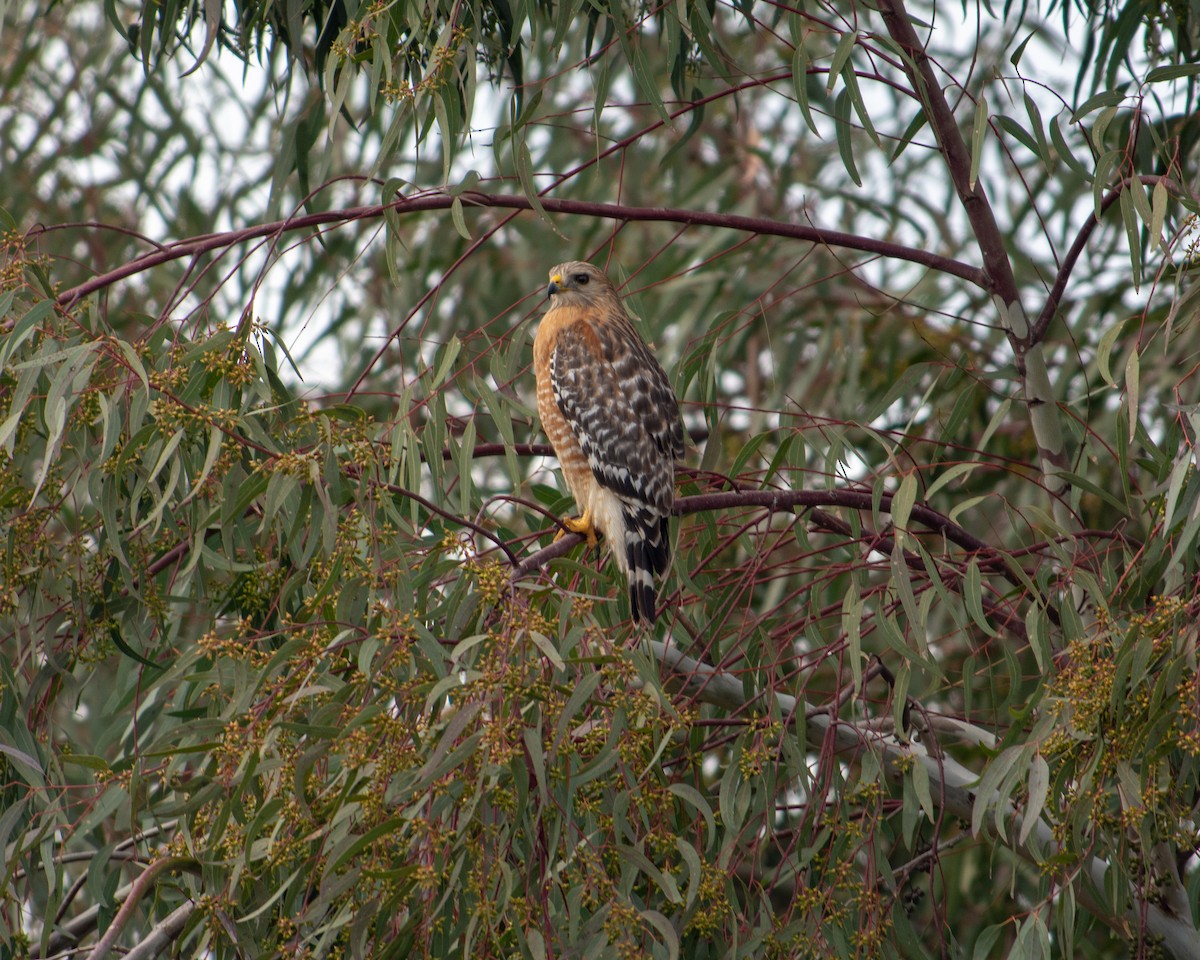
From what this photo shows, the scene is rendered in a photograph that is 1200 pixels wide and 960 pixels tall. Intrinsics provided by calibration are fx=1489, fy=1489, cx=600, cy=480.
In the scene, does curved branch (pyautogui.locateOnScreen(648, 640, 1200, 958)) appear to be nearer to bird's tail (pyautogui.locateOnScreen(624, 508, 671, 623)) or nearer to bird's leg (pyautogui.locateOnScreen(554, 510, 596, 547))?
bird's tail (pyautogui.locateOnScreen(624, 508, 671, 623))

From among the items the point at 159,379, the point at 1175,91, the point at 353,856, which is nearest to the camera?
the point at 353,856

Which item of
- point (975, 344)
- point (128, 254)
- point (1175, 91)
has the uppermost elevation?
point (128, 254)

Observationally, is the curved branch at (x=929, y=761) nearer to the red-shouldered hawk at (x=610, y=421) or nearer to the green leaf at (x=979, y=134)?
the red-shouldered hawk at (x=610, y=421)

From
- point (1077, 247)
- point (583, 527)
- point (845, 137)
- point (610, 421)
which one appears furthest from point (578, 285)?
point (1077, 247)

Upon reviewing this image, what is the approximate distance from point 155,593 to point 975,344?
4.19 metres

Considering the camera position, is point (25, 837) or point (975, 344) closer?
point (25, 837)

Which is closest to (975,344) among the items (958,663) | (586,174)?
(958,663)

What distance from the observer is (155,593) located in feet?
8.40

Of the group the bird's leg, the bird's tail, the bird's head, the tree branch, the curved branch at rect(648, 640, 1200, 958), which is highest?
the bird's head

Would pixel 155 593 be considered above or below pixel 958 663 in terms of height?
below

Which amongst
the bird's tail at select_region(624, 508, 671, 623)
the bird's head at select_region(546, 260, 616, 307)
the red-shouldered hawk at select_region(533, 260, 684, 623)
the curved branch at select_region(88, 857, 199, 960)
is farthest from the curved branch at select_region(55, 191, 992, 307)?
the bird's head at select_region(546, 260, 616, 307)

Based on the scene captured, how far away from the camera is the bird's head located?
14.3ft

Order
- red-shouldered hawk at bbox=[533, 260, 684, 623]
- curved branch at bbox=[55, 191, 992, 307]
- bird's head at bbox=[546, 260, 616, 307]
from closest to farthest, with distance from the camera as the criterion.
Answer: curved branch at bbox=[55, 191, 992, 307]
red-shouldered hawk at bbox=[533, 260, 684, 623]
bird's head at bbox=[546, 260, 616, 307]

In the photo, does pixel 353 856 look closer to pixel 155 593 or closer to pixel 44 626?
pixel 155 593
